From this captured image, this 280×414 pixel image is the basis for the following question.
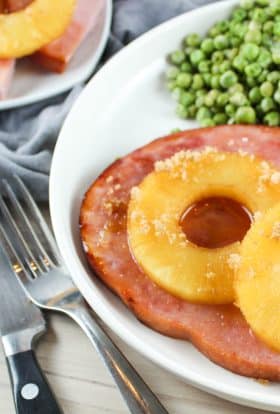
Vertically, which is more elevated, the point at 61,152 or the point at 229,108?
the point at 61,152

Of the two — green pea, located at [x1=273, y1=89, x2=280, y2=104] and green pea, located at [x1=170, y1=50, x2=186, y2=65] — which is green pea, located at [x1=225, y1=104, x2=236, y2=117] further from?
green pea, located at [x1=170, y1=50, x2=186, y2=65]

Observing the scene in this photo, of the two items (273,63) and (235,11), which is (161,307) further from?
(235,11)

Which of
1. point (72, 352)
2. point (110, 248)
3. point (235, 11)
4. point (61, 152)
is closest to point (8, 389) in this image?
point (72, 352)

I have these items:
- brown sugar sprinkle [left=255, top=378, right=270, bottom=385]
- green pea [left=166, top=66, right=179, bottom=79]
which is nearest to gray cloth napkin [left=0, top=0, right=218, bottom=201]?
green pea [left=166, top=66, right=179, bottom=79]

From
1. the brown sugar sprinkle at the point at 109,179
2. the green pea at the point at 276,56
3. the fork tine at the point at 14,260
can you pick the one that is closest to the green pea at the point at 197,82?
the green pea at the point at 276,56

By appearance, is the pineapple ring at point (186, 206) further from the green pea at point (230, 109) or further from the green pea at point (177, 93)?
the green pea at point (177, 93)

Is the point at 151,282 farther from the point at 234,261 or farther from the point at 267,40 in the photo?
the point at 267,40

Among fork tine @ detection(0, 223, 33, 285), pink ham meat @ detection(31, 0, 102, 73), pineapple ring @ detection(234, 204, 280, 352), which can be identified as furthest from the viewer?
pink ham meat @ detection(31, 0, 102, 73)
